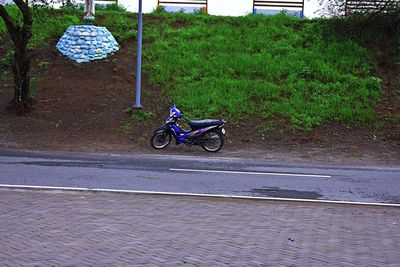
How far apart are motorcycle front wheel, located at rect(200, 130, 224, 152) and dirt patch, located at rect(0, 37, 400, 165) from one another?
0.83 feet

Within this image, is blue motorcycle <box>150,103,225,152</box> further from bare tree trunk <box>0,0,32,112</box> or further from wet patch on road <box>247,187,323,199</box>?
wet patch on road <box>247,187,323,199</box>

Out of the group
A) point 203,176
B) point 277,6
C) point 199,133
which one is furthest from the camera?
point 277,6

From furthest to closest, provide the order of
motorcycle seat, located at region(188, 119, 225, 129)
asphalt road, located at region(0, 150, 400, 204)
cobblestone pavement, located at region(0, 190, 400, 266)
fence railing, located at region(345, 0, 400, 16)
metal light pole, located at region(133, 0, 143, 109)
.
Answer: fence railing, located at region(345, 0, 400, 16) < metal light pole, located at region(133, 0, 143, 109) < motorcycle seat, located at region(188, 119, 225, 129) < asphalt road, located at region(0, 150, 400, 204) < cobblestone pavement, located at region(0, 190, 400, 266)

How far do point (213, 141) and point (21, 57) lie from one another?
732 cm

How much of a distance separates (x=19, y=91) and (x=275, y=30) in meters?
11.4

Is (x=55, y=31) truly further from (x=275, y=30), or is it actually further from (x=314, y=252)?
(x=314, y=252)

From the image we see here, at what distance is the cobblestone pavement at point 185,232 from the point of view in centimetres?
651

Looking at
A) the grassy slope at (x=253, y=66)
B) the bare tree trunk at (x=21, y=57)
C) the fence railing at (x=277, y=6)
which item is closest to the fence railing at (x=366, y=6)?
the grassy slope at (x=253, y=66)

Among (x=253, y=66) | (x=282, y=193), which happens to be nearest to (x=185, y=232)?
(x=282, y=193)

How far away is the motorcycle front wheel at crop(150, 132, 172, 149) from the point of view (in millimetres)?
18797

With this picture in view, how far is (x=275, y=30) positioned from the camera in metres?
27.9

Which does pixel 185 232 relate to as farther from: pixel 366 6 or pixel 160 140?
pixel 366 6

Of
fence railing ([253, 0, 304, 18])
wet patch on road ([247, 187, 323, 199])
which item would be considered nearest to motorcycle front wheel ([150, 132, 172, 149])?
wet patch on road ([247, 187, 323, 199])

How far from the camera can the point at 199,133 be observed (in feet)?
60.6
